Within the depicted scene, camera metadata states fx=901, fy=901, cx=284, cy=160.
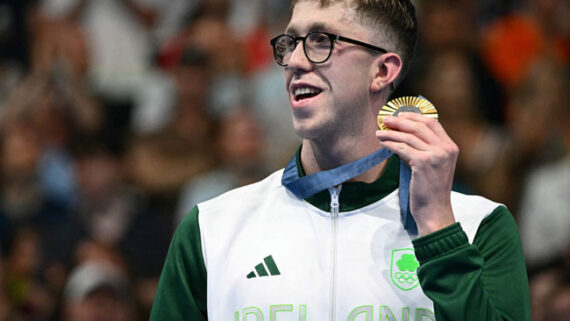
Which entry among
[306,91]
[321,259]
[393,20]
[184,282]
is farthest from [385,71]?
[184,282]

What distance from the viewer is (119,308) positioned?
18.2ft

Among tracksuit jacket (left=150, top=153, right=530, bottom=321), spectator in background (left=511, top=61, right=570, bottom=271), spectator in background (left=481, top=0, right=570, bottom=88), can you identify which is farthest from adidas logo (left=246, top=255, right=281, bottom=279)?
spectator in background (left=481, top=0, right=570, bottom=88)

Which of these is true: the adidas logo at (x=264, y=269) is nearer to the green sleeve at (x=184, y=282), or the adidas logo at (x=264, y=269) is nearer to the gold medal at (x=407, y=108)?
the green sleeve at (x=184, y=282)

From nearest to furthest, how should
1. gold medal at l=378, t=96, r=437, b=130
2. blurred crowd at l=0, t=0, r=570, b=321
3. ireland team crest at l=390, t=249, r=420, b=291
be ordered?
gold medal at l=378, t=96, r=437, b=130 → ireland team crest at l=390, t=249, r=420, b=291 → blurred crowd at l=0, t=0, r=570, b=321

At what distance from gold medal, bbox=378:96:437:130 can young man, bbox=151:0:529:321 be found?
0.12ft

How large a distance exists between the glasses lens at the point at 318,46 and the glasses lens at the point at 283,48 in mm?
60

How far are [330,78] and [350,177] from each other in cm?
30

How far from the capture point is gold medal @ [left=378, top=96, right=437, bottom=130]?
7.86 ft

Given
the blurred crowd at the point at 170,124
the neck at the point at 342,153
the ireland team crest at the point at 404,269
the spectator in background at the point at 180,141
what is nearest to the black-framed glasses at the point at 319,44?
the neck at the point at 342,153

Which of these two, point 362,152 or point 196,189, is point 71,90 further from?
point 362,152

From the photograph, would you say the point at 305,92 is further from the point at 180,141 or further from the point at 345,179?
the point at 180,141

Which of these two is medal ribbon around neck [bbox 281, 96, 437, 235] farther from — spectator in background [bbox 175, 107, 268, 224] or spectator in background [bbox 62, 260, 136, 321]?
spectator in background [bbox 175, 107, 268, 224]

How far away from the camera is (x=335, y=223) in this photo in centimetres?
261

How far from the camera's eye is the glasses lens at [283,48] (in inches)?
104
